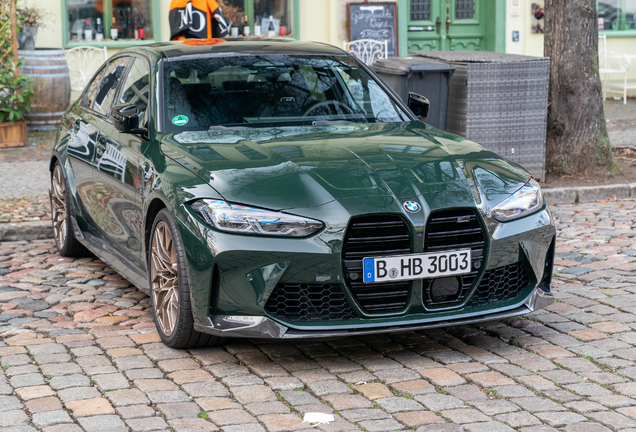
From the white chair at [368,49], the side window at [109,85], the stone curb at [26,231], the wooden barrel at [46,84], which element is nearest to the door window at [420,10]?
the white chair at [368,49]

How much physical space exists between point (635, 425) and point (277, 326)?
1.54 metres

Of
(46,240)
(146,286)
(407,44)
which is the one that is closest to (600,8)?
(407,44)

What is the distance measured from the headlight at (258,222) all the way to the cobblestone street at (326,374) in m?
0.67

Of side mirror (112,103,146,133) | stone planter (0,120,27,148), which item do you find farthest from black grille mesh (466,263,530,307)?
stone planter (0,120,27,148)

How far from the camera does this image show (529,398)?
12.7 feet

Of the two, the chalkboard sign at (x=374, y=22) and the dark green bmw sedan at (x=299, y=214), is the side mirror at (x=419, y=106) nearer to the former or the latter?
the dark green bmw sedan at (x=299, y=214)

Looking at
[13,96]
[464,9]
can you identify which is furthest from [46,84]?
[464,9]

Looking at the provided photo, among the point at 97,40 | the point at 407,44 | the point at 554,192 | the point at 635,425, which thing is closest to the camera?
the point at 635,425

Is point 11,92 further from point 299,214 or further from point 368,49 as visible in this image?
point 299,214

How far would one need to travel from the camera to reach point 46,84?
1274 centimetres

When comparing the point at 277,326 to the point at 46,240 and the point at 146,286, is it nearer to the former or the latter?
the point at 146,286

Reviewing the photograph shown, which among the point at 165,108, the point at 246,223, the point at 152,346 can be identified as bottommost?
the point at 152,346

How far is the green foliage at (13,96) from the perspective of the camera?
37.2 feet

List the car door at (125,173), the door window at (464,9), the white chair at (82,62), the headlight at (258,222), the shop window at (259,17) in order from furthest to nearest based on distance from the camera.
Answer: the door window at (464,9) → the shop window at (259,17) → the white chair at (82,62) → the car door at (125,173) → the headlight at (258,222)
